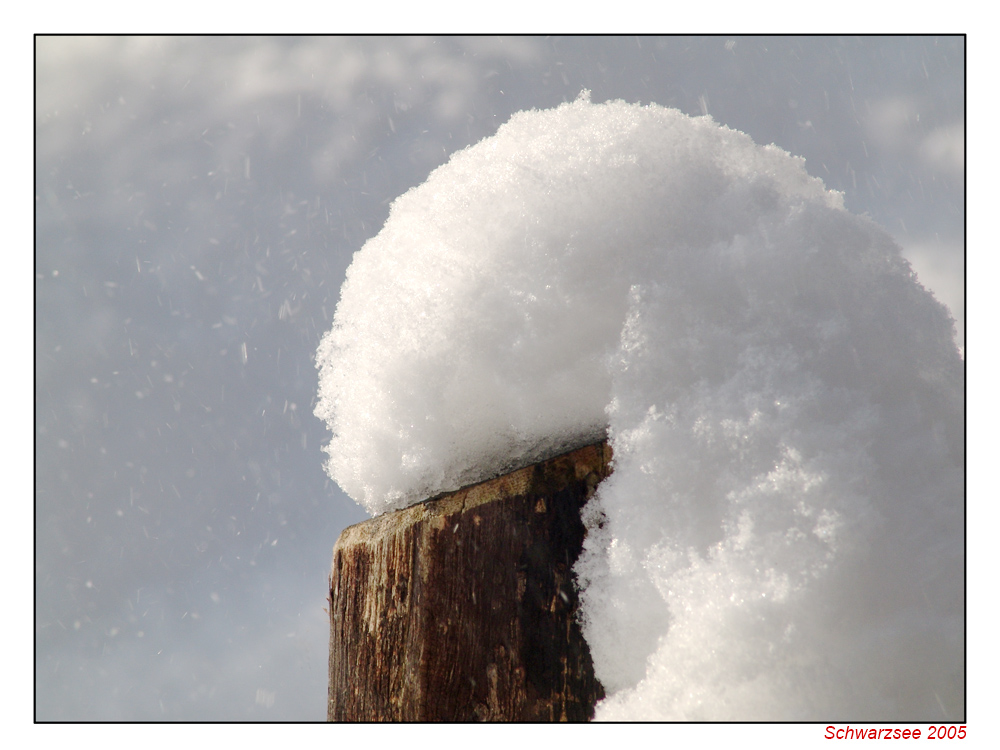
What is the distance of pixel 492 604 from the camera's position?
40.1 inches

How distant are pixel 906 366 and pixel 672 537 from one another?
18.9 inches

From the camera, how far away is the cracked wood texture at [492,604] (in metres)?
1.00

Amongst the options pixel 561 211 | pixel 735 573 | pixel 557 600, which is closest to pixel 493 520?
pixel 557 600

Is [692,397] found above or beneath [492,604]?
above

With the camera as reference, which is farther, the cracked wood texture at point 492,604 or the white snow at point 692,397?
the cracked wood texture at point 492,604

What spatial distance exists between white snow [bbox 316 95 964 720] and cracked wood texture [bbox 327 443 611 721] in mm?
54

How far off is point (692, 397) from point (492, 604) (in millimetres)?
477

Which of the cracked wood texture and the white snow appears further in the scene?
the cracked wood texture

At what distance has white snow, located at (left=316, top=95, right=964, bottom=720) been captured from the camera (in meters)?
0.80

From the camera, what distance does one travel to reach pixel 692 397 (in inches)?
37.6

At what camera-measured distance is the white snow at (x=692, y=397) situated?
800 mm

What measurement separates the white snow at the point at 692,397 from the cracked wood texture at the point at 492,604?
2.1 inches

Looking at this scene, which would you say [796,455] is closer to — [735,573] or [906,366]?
[735,573]

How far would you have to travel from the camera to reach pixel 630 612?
3.08 feet
